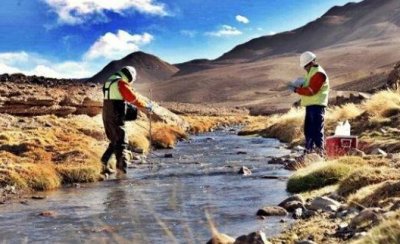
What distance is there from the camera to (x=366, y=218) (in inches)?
320

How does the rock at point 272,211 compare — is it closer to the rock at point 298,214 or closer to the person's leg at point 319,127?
the rock at point 298,214

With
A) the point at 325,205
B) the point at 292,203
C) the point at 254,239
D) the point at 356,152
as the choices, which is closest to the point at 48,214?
the point at 292,203

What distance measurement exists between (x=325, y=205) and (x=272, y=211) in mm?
937

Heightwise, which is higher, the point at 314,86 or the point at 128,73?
the point at 128,73

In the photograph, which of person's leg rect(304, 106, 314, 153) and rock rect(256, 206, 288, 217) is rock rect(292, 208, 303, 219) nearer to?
rock rect(256, 206, 288, 217)

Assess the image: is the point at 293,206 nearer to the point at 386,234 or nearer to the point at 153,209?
the point at 153,209

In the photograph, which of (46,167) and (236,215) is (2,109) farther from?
(236,215)

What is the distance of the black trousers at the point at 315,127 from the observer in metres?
17.5

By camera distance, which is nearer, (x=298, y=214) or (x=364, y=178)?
(x=298, y=214)

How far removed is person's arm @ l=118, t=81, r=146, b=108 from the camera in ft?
57.7

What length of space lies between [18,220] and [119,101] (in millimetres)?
7405

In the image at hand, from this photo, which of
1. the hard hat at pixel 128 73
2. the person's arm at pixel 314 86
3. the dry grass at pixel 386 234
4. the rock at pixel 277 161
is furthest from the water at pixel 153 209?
the hard hat at pixel 128 73

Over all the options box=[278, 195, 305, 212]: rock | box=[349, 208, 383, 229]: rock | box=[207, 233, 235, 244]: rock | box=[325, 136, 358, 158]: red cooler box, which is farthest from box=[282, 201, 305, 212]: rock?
box=[325, 136, 358, 158]: red cooler box

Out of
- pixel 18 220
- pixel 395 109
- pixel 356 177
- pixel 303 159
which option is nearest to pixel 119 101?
pixel 303 159
